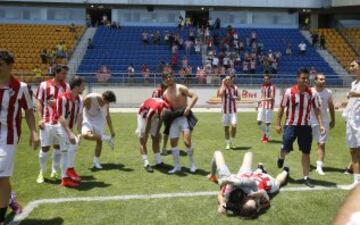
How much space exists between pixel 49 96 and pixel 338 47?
109 ft

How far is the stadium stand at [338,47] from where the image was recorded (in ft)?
116

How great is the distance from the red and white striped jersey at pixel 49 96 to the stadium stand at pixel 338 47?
1156 inches

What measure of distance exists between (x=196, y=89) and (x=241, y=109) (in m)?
3.02

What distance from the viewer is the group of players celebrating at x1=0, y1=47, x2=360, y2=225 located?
569cm

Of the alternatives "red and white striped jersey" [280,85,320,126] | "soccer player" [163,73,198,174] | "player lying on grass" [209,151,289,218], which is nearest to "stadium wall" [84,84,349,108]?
"soccer player" [163,73,198,174]

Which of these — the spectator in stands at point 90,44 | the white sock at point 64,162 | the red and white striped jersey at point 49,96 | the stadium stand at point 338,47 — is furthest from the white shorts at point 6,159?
the stadium stand at point 338,47

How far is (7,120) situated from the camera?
566 cm

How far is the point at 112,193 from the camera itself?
766 cm

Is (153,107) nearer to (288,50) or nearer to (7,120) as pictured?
(7,120)

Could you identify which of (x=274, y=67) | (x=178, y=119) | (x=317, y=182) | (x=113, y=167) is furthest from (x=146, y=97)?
(x=317, y=182)

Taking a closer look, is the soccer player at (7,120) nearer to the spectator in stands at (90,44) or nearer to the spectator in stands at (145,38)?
the spectator in stands at (90,44)

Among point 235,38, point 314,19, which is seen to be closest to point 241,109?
point 235,38

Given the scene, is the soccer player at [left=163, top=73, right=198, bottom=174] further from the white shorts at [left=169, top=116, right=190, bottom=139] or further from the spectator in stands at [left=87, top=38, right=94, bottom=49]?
the spectator in stands at [left=87, top=38, right=94, bottom=49]

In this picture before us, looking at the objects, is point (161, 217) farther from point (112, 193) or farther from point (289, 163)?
point (289, 163)
